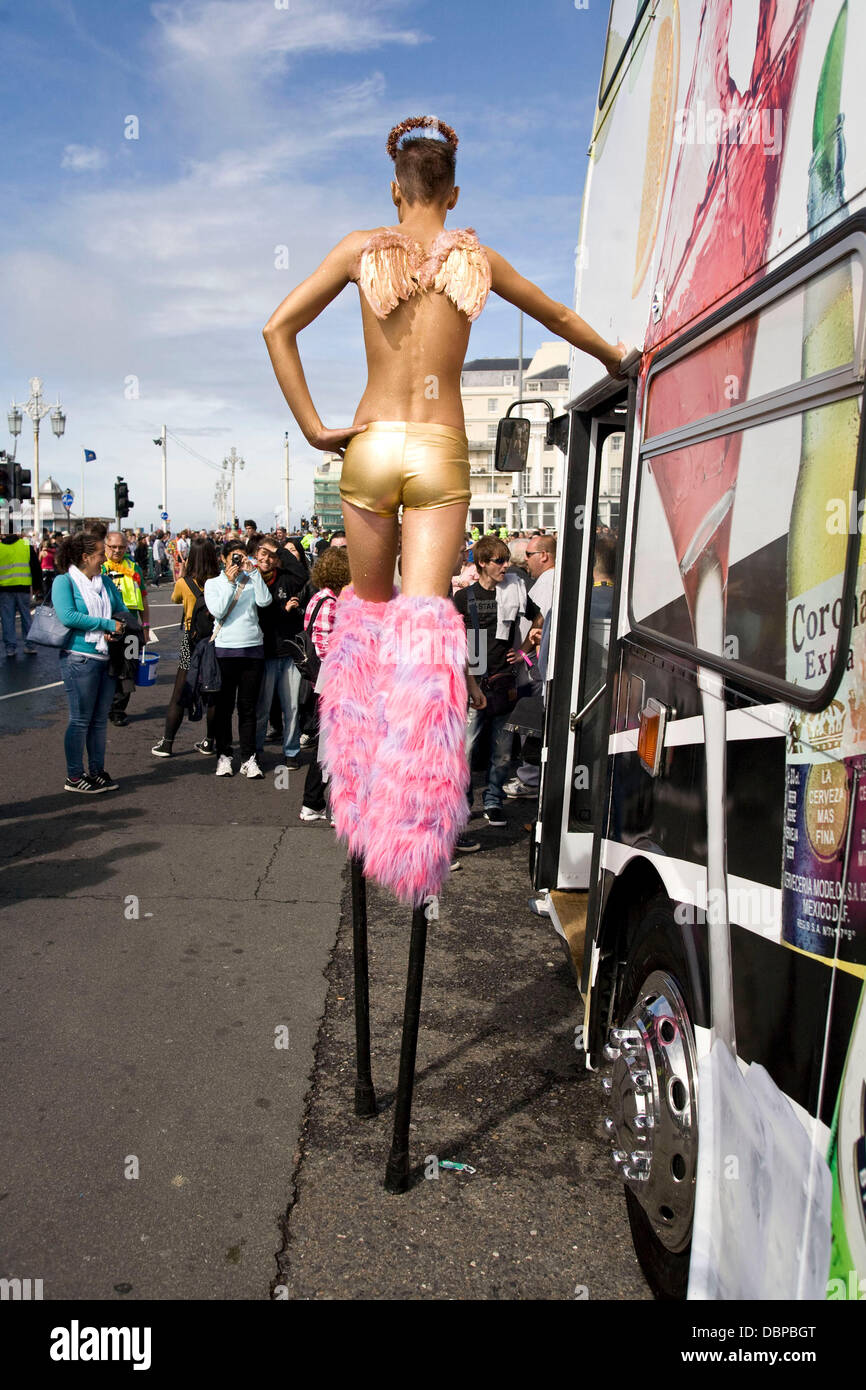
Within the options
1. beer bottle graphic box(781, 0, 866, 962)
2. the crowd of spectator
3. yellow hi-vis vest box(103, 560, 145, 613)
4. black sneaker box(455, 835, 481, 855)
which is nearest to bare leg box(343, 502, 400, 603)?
beer bottle graphic box(781, 0, 866, 962)

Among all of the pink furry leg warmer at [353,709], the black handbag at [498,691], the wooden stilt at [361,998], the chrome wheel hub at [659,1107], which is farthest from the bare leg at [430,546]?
the black handbag at [498,691]

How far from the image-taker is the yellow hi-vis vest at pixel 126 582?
9.72m

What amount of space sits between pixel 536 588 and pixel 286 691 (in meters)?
2.43

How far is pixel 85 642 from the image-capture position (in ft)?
24.4

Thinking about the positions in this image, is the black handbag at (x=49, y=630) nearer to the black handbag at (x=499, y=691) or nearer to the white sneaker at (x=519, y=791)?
the black handbag at (x=499, y=691)

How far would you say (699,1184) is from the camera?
2.00m

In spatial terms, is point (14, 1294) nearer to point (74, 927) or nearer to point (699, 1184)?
point (699, 1184)

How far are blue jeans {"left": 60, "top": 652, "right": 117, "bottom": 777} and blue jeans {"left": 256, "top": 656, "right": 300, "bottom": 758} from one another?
1.36 metres

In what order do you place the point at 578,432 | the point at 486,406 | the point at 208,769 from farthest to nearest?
the point at 486,406, the point at 208,769, the point at 578,432

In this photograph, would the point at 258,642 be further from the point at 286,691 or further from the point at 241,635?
the point at 286,691

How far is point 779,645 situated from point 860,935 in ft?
1.93

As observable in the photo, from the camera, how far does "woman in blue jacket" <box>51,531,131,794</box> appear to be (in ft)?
24.1

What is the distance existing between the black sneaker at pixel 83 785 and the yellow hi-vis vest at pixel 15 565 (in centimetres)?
878
